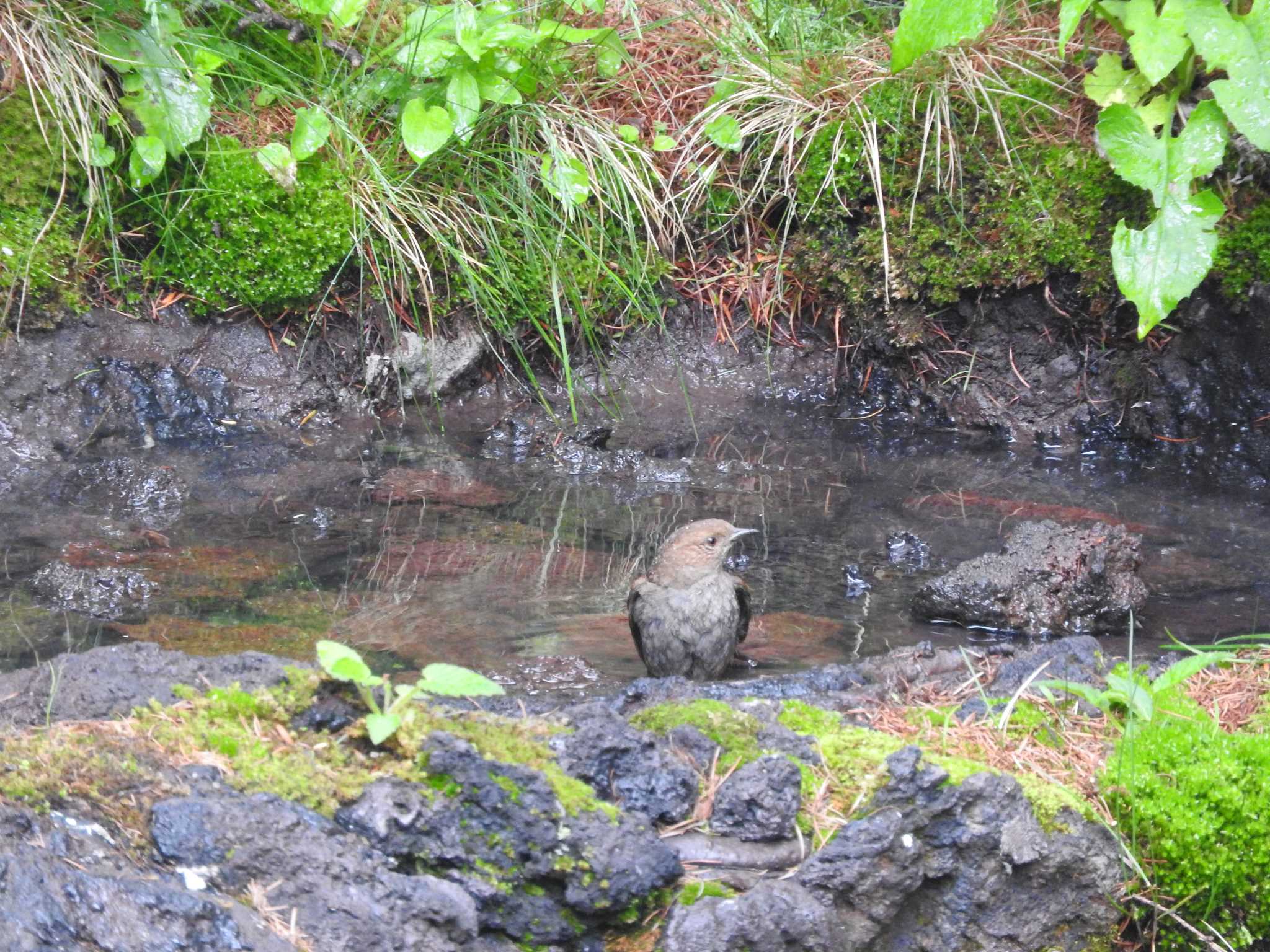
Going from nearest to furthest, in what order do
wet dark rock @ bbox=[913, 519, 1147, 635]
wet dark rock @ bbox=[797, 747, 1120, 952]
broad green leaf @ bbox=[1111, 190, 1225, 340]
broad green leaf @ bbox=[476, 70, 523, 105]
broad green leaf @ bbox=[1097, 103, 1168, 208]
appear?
1. wet dark rock @ bbox=[797, 747, 1120, 952]
2. wet dark rock @ bbox=[913, 519, 1147, 635]
3. broad green leaf @ bbox=[1111, 190, 1225, 340]
4. broad green leaf @ bbox=[1097, 103, 1168, 208]
5. broad green leaf @ bbox=[476, 70, 523, 105]

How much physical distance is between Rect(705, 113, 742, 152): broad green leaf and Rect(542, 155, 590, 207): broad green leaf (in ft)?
3.18

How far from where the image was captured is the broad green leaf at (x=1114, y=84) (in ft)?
22.8

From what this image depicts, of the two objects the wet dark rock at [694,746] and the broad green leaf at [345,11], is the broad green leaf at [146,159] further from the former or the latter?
the wet dark rock at [694,746]

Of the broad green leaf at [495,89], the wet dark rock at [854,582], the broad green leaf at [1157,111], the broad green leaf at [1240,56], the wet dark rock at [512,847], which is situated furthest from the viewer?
the broad green leaf at [495,89]

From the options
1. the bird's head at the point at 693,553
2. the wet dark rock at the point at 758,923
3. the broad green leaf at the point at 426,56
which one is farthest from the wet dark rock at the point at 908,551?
the broad green leaf at the point at 426,56

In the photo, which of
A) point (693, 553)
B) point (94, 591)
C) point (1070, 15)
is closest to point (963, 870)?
point (693, 553)

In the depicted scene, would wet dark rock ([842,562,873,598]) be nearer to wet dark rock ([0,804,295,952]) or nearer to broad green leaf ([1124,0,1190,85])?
broad green leaf ([1124,0,1190,85])

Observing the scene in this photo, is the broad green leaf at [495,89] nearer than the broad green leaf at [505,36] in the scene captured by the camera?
No

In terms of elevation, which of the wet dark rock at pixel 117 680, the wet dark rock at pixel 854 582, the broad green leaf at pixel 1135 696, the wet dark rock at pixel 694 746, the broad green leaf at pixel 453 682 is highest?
the broad green leaf at pixel 453 682

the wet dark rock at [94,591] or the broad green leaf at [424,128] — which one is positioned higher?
the broad green leaf at [424,128]

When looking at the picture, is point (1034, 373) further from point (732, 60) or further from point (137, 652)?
point (137, 652)

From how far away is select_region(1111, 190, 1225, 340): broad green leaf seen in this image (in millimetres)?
6246

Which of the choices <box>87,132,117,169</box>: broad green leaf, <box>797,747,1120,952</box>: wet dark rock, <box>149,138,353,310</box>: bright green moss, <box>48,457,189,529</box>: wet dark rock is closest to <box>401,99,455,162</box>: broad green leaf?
<box>149,138,353,310</box>: bright green moss

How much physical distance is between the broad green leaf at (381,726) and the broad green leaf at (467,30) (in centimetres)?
522
